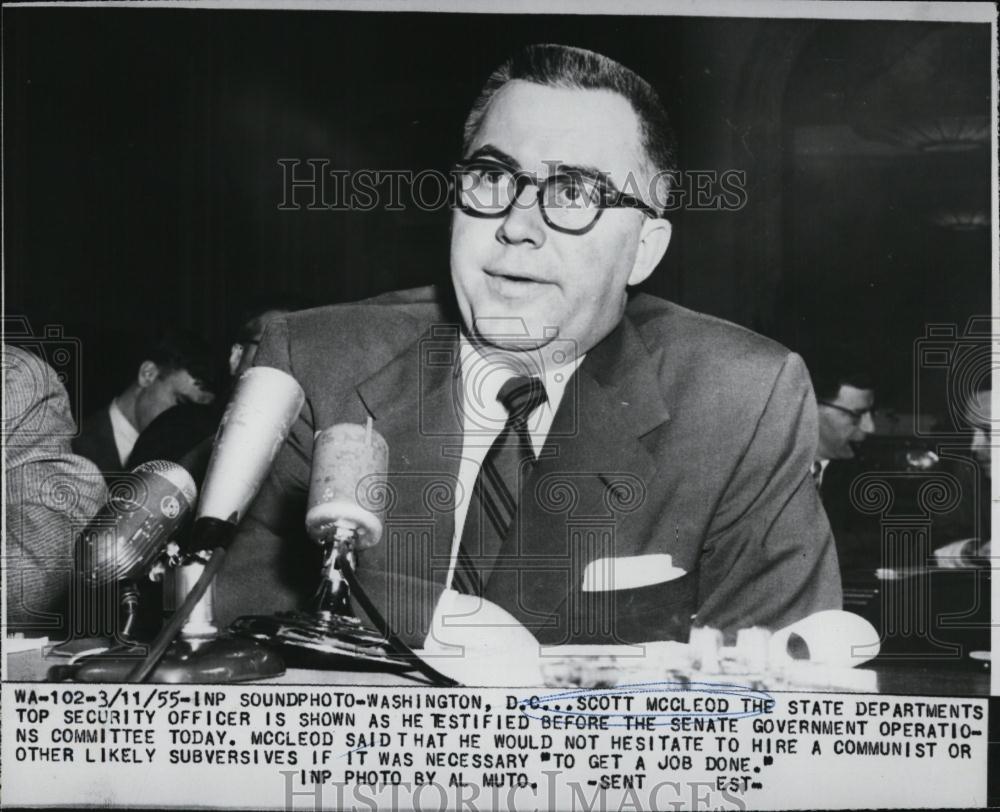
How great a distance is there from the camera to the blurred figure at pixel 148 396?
269 cm

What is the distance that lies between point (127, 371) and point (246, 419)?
35 centimetres

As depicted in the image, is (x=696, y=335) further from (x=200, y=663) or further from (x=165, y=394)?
(x=200, y=663)

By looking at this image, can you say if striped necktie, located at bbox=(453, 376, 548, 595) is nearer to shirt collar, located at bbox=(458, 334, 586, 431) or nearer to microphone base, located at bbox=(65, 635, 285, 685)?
shirt collar, located at bbox=(458, 334, 586, 431)

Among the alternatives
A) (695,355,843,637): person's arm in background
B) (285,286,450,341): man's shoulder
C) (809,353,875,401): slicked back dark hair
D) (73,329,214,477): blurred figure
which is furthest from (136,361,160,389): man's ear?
(809,353,875,401): slicked back dark hair

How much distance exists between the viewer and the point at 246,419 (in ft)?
8.65

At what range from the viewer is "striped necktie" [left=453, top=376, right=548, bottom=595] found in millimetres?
2633

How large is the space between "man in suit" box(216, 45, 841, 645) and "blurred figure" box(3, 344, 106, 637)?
435mm

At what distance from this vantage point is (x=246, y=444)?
2.63 m

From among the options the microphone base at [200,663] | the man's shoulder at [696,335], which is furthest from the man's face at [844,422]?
the microphone base at [200,663]

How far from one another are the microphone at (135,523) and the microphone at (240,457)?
0.22 ft

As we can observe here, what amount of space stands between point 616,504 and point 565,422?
244 millimetres

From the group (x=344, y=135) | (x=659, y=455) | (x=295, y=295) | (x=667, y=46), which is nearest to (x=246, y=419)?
(x=295, y=295)

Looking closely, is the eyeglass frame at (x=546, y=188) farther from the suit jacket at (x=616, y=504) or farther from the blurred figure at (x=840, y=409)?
the blurred figure at (x=840, y=409)

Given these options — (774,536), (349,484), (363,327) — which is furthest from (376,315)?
(774,536)
